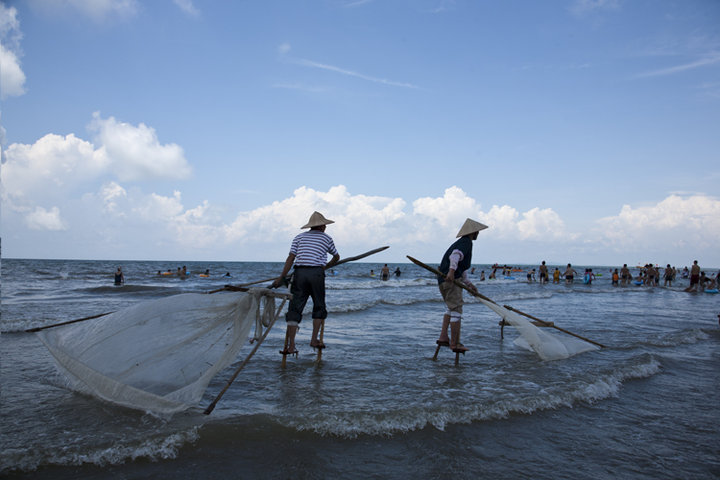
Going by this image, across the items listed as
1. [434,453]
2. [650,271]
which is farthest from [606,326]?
[650,271]

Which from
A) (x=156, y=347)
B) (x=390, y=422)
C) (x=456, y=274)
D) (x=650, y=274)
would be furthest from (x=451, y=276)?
(x=650, y=274)

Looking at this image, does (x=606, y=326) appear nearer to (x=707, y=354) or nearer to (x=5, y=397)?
(x=707, y=354)

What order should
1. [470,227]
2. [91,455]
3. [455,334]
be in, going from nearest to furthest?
[91,455]
[455,334]
[470,227]

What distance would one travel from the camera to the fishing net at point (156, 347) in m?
3.43

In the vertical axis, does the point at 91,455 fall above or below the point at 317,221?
below

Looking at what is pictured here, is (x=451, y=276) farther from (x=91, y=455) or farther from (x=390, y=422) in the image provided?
(x=91, y=455)

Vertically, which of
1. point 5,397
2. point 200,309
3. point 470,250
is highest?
point 470,250

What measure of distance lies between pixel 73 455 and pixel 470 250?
4.63 m

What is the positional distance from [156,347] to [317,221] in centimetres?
246

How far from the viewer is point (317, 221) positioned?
17.9 ft

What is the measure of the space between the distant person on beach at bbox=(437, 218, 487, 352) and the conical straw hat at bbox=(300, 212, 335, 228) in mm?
1718

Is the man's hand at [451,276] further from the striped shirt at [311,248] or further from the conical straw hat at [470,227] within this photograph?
the striped shirt at [311,248]

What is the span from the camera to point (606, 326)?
9.58 m

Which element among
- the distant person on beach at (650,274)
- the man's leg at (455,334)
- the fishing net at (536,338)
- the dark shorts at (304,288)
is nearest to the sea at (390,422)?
the fishing net at (536,338)
